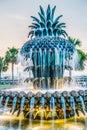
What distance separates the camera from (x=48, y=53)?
13.6m

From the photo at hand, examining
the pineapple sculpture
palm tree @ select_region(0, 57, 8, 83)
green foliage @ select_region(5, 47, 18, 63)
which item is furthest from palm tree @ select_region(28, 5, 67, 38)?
palm tree @ select_region(0, 57, 8, 83)

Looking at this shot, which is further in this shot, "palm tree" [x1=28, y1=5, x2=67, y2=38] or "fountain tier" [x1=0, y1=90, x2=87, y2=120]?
"palm tree" [x1=28, y1=5, x2=67, y2=38]

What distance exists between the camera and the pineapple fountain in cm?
1065

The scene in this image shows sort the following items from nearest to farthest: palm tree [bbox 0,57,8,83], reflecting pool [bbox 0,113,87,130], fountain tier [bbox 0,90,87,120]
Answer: reflecting pool [bbox 0,113,87,130]
fountain tier [bbox 0,90,87,120]
palm tree [bbox 0,57,8,83]

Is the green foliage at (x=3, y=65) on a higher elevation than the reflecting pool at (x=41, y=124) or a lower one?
higher

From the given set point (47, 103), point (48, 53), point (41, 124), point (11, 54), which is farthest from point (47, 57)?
point (11, 54)

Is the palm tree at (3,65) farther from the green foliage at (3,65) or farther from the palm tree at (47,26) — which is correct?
the palm tree at (47,26)

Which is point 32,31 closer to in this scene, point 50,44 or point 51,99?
point 50,44

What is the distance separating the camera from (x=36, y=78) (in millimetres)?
13836

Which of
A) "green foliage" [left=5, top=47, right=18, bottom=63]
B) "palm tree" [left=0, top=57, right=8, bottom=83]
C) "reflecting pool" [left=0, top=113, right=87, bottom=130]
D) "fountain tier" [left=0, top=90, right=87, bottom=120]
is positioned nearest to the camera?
"reflecting pool" [left=0, top=113, right=87, bottom=130]

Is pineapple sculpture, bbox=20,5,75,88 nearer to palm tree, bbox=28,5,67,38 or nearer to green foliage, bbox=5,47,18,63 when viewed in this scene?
palm tree, bbox=28,5,67,38

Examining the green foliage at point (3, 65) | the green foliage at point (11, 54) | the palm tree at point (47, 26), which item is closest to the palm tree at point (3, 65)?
the green foliage at point (3, 65)

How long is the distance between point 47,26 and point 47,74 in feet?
8.57

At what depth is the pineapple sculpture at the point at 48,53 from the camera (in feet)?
43.7
